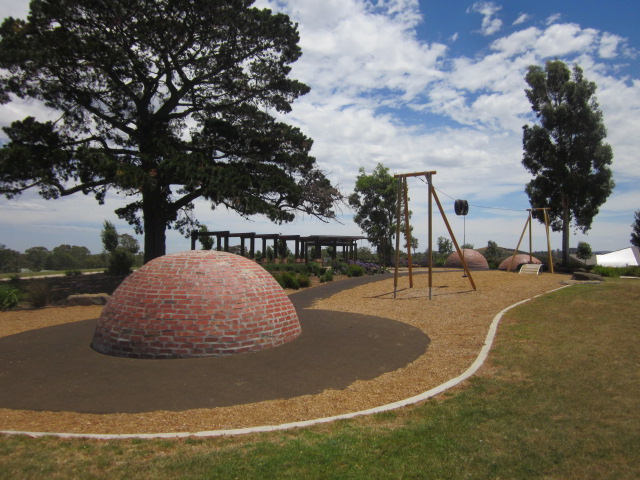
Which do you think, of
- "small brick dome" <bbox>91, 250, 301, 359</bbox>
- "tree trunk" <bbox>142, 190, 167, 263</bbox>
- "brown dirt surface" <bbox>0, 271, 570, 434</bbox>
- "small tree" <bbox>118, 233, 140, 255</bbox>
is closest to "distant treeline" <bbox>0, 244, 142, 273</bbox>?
"small tree" <bbox>118, 233, 140, 255</bbox>

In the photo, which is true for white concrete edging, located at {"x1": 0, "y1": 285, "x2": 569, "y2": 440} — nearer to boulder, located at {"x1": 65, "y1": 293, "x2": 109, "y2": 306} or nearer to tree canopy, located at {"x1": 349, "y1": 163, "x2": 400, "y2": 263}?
boulder, located at {"x1": 65, "y1": 293, "x2": 109, "y2": 306}

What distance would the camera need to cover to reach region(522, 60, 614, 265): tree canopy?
102 feet

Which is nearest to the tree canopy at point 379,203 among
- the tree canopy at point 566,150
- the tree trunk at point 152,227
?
the tree canopy at point 566,150

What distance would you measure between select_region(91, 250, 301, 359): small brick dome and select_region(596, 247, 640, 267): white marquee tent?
142ft

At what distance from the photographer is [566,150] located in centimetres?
3216

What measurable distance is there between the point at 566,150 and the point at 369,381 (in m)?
32.3

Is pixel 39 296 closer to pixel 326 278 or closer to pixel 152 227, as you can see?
pixel 152 227

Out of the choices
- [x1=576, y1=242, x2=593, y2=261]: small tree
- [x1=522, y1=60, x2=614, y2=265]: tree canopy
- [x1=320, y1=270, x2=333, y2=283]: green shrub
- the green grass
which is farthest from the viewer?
[x1=576, y1=242, x2=593, y2=261]: small tree

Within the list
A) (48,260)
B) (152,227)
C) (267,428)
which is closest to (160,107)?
(152,227)

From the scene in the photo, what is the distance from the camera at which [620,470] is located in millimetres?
4016

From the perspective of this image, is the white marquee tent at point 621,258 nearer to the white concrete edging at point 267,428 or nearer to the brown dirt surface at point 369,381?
the brown dirt surface at point 369,381

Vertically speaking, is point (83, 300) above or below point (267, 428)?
above

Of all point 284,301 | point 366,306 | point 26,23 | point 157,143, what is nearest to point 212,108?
point 157,143

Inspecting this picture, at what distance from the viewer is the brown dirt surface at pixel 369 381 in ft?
17.2
